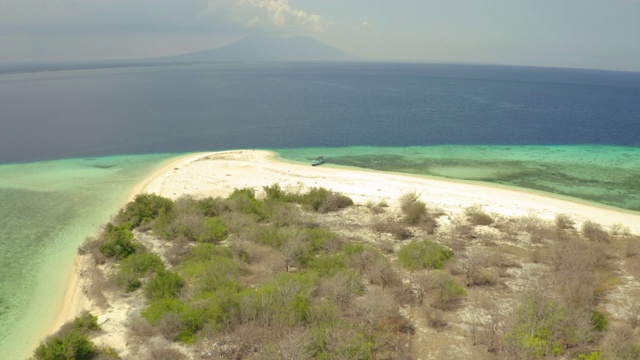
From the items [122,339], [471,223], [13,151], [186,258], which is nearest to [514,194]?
[471,223]

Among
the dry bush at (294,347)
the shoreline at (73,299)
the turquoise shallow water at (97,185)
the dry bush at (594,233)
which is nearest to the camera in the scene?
the dry bush at (294,347)

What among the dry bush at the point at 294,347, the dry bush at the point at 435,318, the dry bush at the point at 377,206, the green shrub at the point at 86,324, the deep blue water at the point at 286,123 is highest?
the deep blue water at the point at 286,123

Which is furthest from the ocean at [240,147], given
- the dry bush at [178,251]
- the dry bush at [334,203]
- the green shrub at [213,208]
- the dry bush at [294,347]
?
the dry bush at [334,203]

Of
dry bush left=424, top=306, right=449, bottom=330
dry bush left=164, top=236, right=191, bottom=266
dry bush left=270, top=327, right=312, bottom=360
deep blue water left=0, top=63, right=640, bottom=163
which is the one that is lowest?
dry bush left=424, top=306, right=449, bottom=330

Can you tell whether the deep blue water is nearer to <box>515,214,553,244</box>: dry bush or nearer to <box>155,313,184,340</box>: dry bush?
<box>515,214,553,244</box>: dry bush

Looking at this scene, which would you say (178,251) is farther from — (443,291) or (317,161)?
(317,161)

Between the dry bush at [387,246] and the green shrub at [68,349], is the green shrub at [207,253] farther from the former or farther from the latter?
the dry bush at [387,246]

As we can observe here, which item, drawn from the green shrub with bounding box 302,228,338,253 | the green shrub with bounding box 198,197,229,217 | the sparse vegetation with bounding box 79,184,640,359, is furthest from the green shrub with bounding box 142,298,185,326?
the green shrub with bounding box 198,197,229,217
